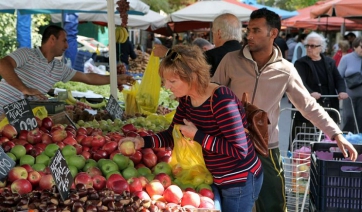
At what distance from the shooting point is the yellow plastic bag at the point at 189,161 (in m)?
3.50

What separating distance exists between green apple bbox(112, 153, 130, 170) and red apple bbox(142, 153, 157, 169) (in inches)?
7.0

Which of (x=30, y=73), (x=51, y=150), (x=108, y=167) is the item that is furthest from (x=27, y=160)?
(x=30, y=73)

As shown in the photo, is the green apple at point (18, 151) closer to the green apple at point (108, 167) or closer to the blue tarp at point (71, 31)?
the green apple at point (108, 167)

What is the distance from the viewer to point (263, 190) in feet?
13.9

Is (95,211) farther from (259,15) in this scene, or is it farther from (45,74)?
(45,74)

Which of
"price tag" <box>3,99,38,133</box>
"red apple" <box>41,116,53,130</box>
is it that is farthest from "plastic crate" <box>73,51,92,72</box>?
"price tag" <box>3,99,38,133</box>

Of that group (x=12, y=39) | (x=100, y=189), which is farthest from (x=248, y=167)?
(x=12, y=39)

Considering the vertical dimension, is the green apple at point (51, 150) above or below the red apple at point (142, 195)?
above

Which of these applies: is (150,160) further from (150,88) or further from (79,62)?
(79,62)

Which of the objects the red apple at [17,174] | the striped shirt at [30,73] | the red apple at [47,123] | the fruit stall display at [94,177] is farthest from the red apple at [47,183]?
the striped shirt at [30,73]

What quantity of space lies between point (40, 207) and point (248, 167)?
1281 millimetres

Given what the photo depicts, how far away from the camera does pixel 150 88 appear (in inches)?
259

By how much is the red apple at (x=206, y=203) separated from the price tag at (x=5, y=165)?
4.01 feet

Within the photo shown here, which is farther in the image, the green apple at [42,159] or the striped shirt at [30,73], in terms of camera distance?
the striped shirt at [30,73]
